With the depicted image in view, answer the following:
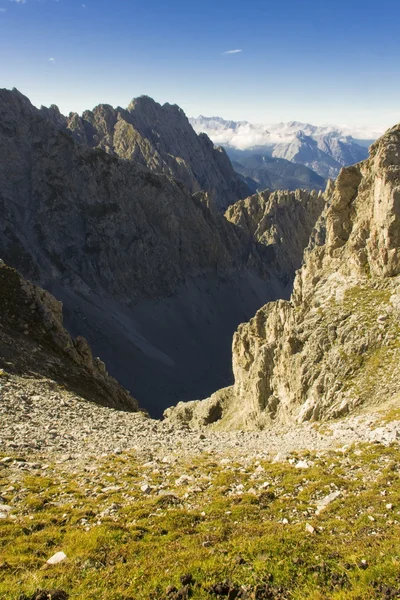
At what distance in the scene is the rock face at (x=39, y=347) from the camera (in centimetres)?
3866

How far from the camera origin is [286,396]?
156 feet

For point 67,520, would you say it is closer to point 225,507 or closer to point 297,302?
point 225,507

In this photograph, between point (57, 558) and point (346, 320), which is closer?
point (57, 558)

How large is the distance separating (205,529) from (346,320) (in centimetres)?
3217

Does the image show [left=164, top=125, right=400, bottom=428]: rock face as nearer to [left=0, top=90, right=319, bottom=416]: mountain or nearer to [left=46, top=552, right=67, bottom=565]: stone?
[left=46, top=552, right=67, bottom=565]: stone

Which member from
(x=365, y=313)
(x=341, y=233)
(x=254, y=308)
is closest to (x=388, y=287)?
(x=365, y=313)

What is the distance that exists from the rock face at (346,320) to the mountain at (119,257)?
238 feet

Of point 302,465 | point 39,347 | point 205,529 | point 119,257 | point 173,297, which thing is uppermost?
point 119,257

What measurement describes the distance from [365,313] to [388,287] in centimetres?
406

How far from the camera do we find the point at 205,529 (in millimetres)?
12344

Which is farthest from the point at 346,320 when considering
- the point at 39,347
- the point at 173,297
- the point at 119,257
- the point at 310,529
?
the point at 173,297

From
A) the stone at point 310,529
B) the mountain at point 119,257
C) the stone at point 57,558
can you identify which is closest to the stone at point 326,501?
the stone at point 310,529

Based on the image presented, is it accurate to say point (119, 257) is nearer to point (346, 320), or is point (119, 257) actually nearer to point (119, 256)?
point (119, 256)

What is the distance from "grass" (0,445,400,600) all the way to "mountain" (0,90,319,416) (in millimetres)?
105150
